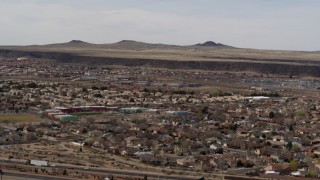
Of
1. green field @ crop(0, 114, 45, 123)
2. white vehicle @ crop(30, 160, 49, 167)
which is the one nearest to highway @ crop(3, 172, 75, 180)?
white vehicle @ crop(30, 160, 49, 167)

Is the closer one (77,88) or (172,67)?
(77,88)

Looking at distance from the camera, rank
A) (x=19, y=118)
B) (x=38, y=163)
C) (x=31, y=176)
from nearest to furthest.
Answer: (x=31, y=176), (x=38, y=163), (x=19, y=118)

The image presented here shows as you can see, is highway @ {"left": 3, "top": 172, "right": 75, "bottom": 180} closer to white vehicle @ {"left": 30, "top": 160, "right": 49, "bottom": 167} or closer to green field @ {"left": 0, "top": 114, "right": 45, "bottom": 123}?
white vehicle @ {"left": 30, "top": 160, "right": 49, "bottom": 167}

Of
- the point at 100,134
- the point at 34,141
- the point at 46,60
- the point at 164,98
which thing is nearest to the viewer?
the point at 34,141

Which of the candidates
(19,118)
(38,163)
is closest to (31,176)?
(38,163)

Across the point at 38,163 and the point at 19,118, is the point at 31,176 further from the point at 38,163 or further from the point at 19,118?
the point at 19,118

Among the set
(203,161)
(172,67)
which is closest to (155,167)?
(203,161)

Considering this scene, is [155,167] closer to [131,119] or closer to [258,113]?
[131,119]

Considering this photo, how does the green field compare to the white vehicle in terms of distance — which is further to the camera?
the green field

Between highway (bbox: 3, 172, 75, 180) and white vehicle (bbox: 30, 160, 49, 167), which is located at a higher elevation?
highway (bbox: 3, 172, 75, 180)
